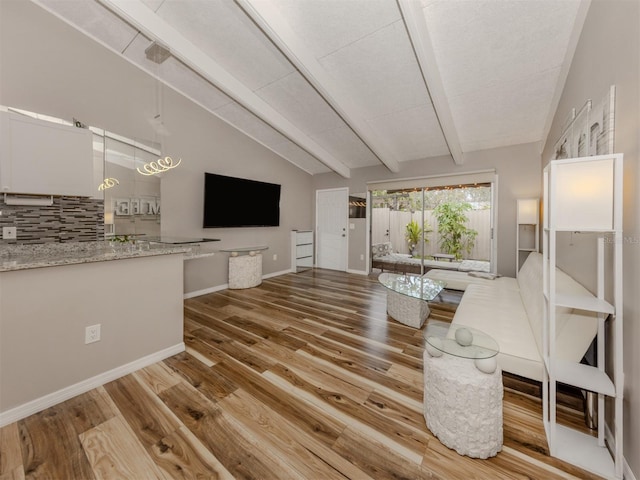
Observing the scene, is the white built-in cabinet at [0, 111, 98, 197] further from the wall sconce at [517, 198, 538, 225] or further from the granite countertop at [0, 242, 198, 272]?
the wall sconce at [517, 198, 538, 225]

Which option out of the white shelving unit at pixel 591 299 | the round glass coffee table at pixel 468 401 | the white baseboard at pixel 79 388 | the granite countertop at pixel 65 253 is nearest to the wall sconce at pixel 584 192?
the white shelving unit at pixel 591 299

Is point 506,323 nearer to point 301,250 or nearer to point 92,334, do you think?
point 92,334

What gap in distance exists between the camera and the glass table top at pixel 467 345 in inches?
51.5

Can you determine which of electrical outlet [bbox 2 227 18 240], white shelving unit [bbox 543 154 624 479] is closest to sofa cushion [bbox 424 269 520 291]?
white shelving unit [bbox 543 154 624 479]

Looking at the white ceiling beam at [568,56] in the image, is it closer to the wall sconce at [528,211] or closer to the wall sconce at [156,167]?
the wall sconce at [528,211]

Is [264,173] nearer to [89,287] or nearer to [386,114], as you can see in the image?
[386,114]

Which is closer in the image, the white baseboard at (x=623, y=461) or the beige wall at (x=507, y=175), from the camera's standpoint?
the white baseboard at (x=623, y=461)

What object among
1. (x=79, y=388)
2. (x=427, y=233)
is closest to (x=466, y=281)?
(x=427, y=233)

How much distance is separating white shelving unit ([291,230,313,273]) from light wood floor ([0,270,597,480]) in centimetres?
341

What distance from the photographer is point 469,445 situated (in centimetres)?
123

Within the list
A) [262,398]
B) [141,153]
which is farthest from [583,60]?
[141,153]

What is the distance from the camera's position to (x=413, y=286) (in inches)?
116

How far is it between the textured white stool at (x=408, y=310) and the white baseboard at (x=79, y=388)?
2286 millimetres

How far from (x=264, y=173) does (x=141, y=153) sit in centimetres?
226
